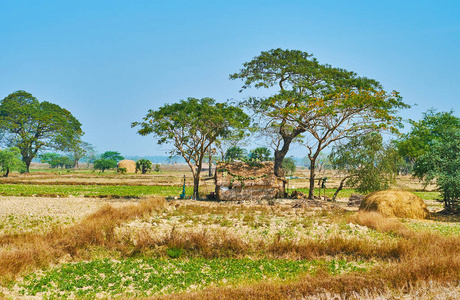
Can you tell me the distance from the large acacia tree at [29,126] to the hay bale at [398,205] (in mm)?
65202

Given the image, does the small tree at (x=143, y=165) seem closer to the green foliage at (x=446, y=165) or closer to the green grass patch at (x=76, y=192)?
the green grass patch at (x=76, y=192)

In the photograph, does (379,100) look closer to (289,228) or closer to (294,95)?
(294,95)

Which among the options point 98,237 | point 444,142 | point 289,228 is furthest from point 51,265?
point 444,142

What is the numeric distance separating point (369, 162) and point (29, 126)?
6502 centimetres

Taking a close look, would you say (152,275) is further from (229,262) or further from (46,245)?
(46,245)

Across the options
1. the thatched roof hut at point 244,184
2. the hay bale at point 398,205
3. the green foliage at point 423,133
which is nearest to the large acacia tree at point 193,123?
the thatched roof hut at point 244,184

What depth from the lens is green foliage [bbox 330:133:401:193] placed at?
Answer: 78.8 ft

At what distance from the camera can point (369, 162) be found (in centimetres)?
2427

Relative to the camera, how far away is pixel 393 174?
2508 cm

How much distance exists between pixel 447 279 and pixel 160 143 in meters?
21.8

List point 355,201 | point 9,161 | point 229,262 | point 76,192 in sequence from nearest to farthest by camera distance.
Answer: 1. point 229,262
2. point 355,201
3. point 76,192
4. point 9,161

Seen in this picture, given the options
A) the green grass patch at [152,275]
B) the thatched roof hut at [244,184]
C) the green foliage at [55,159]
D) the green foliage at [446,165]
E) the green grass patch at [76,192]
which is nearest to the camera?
the green grass patch at [152,275]

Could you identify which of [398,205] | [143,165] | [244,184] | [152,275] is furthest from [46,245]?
[143,165]

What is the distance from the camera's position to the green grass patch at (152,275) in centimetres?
768
